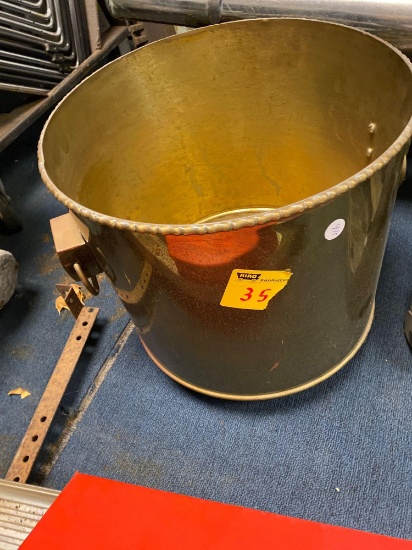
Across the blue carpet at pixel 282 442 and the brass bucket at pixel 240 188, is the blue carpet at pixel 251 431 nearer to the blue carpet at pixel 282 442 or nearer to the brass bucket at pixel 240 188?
the blue carpet at pixel 282 442

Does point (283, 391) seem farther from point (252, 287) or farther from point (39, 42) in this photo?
point (39, 42)

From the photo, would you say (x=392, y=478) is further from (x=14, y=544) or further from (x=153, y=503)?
(x=14, y=544)

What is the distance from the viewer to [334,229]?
694 millimetres

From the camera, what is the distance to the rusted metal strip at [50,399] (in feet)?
3.43

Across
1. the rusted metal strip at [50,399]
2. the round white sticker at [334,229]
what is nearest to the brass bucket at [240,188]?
the round white sticker at [334,229]

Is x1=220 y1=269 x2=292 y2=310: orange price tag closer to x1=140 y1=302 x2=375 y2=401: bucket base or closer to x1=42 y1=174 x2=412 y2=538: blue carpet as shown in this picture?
x1=140 y1=302 x2=375 y2=401: bucket base

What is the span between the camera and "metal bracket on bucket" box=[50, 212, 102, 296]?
833mm

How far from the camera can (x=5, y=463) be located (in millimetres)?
1104

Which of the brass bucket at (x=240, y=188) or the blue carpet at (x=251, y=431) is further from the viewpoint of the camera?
the blue carpet at (x=251, y=431)

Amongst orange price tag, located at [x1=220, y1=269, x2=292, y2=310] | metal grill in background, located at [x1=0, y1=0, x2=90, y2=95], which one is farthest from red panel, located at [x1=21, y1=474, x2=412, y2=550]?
metal grill in background, located at [x1=0, y1=0, x2=90, y2=95]

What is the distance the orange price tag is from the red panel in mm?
289

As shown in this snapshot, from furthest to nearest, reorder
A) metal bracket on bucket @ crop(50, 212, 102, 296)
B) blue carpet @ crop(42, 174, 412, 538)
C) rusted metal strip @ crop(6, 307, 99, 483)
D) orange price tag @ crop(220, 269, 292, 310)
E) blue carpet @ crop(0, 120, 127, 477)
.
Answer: blue carpet @ crop(0, 120, 127, 477) < rusted metal strip @ crop(6, 307, 99, 483) < blue carpet @ crop(42, 174, 412, 538) < metal bracket on bucket @ crop(50, 212, 102, 296) < orange price tag @ crop(220, 269, 292, 310)

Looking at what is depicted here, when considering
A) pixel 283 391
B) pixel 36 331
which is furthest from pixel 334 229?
pixel 36 331

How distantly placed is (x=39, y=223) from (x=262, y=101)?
2.88ft
